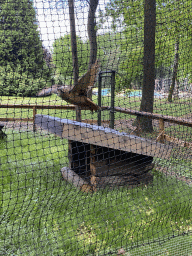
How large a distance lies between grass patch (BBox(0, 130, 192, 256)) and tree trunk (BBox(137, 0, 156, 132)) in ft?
8.31

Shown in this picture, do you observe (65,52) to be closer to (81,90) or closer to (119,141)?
(81,90)

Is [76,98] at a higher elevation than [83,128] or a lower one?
higher

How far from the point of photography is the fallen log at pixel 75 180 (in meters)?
3.05

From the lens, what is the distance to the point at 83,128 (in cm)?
276

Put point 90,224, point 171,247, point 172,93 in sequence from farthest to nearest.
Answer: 1. point 172,93
2. point 90,224
3. point 171,247

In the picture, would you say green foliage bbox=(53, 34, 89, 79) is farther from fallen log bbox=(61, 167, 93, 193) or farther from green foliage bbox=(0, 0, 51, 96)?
fallen log bbox=(61, 167, 93, 193)

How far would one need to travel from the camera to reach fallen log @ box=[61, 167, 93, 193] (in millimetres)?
3047

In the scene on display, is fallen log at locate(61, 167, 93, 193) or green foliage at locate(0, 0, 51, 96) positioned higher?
green foliage at locate(0, 0, 51, 96)

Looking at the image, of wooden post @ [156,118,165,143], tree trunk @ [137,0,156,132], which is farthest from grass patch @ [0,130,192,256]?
tree trunk @ [137,0,156,132]

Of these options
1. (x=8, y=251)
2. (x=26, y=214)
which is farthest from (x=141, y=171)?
(x=8, y=251)

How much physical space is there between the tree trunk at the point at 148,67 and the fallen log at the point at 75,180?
2494mm

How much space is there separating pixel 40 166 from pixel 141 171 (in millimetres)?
1617

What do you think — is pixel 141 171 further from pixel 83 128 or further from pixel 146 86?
pixel 146 86

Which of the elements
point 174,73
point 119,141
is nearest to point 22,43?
point 174,73
